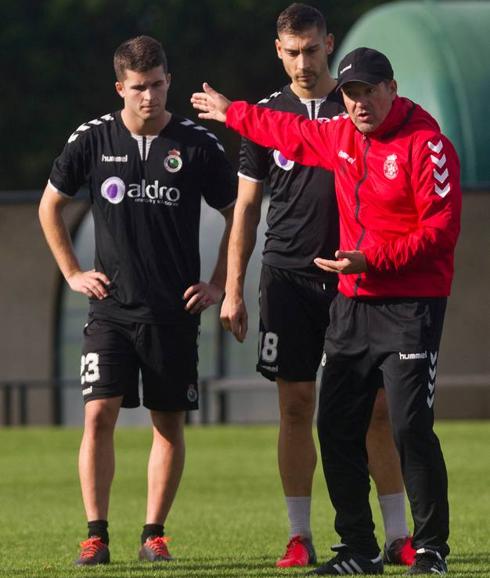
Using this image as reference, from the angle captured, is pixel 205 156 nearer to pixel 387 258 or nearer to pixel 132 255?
pixel 132 255

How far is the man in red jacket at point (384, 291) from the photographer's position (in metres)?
7.17

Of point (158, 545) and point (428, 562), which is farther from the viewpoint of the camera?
point (158, 545)

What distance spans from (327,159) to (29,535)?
3491mm

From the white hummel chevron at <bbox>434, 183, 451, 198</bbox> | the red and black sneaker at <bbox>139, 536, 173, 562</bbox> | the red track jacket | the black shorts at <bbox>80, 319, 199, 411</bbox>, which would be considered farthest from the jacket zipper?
the red and black sneaker at <bbox>139, 536, 173, 562</bbox>

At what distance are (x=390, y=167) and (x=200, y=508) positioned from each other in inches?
211

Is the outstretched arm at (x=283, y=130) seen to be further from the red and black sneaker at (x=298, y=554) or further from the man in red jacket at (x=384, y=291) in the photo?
the red and black sneaker at (x=298, y=554)

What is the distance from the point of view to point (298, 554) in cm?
823

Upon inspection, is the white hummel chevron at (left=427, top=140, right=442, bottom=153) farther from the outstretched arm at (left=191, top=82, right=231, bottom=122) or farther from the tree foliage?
the tree foliage

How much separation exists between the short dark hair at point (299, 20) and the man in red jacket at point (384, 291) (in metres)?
0.75

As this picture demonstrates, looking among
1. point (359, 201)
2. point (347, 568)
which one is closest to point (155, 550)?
point (347, 568)

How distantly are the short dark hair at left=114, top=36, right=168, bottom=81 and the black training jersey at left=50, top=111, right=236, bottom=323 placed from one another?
366 millimetres

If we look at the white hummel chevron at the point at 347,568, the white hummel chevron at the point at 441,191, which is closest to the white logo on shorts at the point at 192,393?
the white hummel chevron at the point at 347,568

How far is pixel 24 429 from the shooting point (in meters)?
22.7

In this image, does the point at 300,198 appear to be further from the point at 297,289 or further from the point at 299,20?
the point at 299,20
